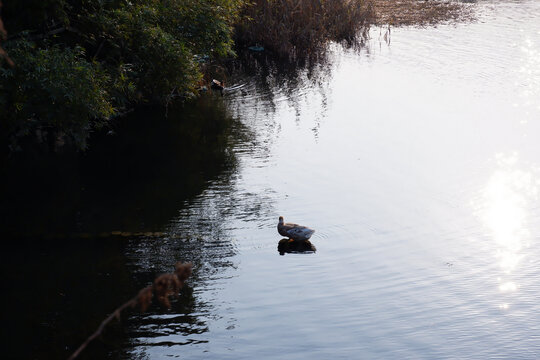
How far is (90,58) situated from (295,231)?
28.9 ft

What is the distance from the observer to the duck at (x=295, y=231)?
1291 cm

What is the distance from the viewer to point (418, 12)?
38688 millimetres

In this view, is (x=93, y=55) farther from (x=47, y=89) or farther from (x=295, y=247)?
(x=295, y=247)

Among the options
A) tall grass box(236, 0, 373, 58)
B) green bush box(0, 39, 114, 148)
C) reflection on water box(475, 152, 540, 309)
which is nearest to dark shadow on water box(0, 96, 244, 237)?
green bush box(0, 39, 114, 148)

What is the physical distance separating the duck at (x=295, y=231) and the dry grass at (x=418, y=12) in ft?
82.8

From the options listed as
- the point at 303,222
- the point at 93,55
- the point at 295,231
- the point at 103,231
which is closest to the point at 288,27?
the point at 93,55

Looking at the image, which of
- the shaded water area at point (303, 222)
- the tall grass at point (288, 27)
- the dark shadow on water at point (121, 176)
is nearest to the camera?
the shaded water area at point (303, 222)

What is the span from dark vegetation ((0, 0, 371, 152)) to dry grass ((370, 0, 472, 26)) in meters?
16.6

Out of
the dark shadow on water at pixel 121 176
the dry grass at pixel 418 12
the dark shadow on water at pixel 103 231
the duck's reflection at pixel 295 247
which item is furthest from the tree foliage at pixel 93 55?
the dry grass at pixel 418 12

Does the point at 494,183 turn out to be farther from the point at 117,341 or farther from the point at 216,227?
the point at 117,341

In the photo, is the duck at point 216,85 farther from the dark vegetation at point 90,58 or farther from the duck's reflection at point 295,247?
the duck's reflection at point 295,247

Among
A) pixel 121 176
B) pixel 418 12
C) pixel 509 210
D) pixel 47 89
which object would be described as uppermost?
pixel 47 89

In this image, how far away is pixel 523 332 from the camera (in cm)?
1055

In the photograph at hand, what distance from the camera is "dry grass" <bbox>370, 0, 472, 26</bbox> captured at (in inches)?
1438
